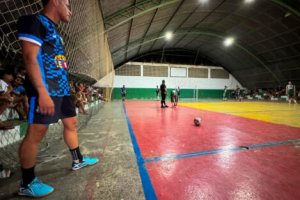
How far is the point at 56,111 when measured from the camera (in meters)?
1.38

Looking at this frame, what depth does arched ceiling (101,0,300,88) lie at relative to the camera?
10.9 metres

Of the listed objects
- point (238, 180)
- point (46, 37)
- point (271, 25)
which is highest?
point (271, 25)

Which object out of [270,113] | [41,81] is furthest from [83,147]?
[270,113]

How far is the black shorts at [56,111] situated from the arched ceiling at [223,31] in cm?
807

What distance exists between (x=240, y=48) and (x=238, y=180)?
21.5 metres

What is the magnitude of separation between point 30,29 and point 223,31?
19.3 m

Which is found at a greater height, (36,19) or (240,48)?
(240,48)

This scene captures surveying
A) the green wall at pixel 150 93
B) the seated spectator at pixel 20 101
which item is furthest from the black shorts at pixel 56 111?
the green wall at pixel 150 93

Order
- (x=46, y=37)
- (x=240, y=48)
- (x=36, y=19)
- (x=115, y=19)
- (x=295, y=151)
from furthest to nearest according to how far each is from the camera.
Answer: (x=240, y=48) → (x=115, y=19) → (x=295, y=151) → (x=46, y=37) → (x=36, y=19)

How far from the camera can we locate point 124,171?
1.62 metres

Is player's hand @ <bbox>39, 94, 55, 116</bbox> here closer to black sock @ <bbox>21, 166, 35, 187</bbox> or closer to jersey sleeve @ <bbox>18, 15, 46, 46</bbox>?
jersey sleeve @ <bbox>18, 15, 46, 46</bbox>

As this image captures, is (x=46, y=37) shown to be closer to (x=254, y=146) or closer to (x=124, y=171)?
(x=124, y=171)

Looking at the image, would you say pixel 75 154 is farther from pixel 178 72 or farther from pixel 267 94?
pixel 267 94

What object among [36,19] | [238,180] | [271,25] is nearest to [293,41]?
[271,25]
